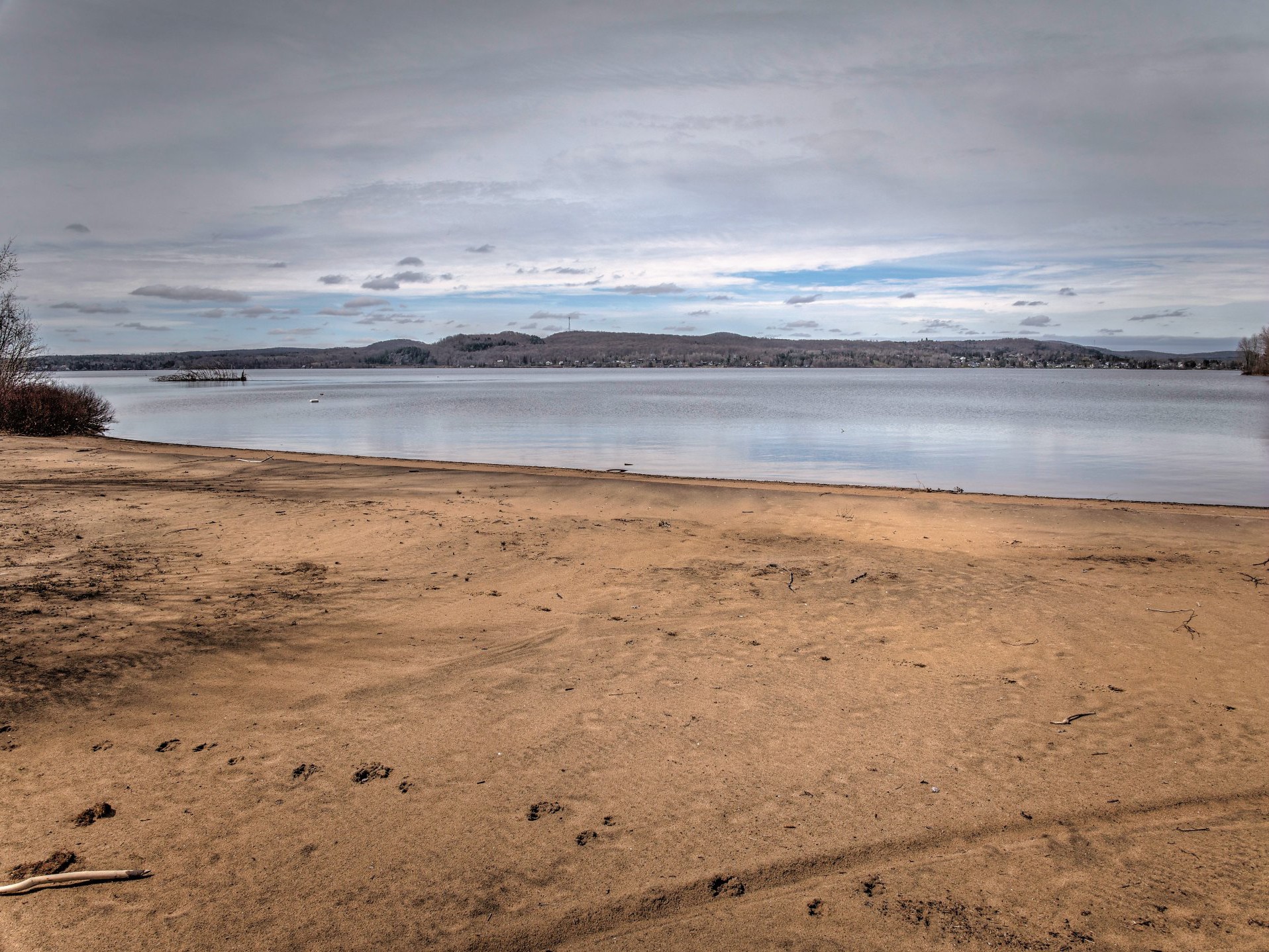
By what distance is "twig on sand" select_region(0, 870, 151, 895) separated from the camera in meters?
2.98

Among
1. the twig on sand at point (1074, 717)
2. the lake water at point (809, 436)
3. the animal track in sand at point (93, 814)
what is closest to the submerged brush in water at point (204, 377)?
the lake water at point (809, 436)

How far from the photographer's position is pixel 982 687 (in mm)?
5270

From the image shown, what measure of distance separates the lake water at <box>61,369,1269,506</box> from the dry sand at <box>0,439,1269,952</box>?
12.4m

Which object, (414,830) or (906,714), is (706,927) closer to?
(414,830)

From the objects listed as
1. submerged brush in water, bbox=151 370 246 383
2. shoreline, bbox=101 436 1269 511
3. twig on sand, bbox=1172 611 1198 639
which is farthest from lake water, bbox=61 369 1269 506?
submerged brush in water, bbox=151 370 246 383

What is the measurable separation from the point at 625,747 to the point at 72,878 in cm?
252

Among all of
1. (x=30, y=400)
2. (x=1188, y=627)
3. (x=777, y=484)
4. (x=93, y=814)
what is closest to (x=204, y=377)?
(x=30, y=400)

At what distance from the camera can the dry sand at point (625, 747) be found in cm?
306

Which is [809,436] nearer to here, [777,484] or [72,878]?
[777,484]

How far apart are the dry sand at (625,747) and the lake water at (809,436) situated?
1236 cm

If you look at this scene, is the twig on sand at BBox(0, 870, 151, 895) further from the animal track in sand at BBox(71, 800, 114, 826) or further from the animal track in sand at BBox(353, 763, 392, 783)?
the animal track in sand at BBox(353, 763, 392, 783)

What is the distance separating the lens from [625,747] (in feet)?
14.4

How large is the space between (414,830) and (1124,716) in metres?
4.22

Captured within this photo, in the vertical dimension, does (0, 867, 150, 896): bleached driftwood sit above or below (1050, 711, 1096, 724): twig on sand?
above
